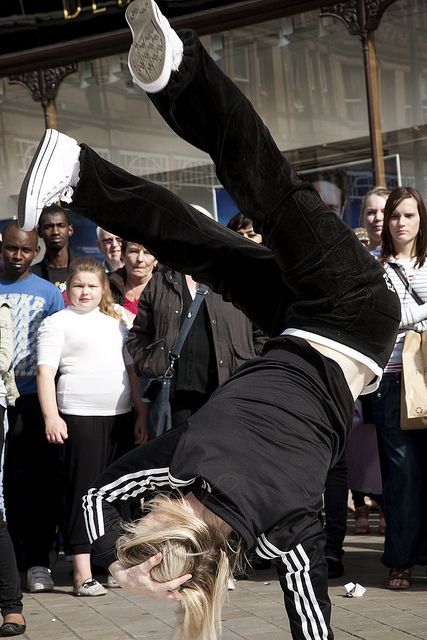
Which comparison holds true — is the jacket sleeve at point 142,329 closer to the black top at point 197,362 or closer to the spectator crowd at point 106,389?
the spectator crowd at point 106,389

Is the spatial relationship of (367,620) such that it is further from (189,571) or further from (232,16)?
(232,16)

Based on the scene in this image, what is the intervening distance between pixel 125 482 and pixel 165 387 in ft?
8.48

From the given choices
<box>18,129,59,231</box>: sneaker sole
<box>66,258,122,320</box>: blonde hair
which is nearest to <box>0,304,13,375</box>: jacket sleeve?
<box>66,258,122,320</box>: blonde hair

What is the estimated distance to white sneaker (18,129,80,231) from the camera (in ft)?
14.8

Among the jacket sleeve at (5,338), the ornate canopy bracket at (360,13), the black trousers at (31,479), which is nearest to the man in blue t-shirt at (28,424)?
the black trousers at (31,479)

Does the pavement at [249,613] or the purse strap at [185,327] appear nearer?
the pavement at [249,613]

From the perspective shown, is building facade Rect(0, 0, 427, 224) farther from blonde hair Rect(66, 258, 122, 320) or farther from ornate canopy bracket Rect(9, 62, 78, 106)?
blonde hair Rect(66, 258, 122, 320)

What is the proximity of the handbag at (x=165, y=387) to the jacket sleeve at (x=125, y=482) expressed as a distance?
2.47 m

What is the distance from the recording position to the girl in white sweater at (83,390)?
669cm

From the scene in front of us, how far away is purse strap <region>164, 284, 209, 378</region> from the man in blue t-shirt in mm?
837

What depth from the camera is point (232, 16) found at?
1089cm

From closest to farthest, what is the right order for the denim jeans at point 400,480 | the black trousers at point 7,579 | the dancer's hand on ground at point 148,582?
the dancer's hand on ground at point 148,582
the black trousers at point 7,579
the denim jeans at point 400,480

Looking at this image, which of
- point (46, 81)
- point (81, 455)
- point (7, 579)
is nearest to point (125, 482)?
point (7, 579)

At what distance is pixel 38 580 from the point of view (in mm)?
6766
